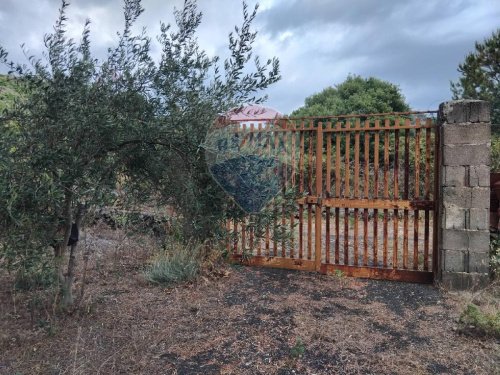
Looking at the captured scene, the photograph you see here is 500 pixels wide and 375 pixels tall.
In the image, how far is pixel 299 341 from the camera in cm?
329

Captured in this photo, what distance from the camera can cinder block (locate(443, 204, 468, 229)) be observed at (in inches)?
190

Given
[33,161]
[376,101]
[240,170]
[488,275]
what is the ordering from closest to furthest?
1. [33,161]
2. [240,170]
3. [488,275]
4. [376,101]

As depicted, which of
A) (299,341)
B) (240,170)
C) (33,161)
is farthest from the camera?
(240,170)

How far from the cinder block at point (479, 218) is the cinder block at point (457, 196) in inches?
4.0

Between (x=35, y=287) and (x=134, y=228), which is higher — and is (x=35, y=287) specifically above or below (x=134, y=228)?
below

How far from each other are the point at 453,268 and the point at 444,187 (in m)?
0.94

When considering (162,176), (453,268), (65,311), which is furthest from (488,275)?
(65,311)

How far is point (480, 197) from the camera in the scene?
4.77 metres

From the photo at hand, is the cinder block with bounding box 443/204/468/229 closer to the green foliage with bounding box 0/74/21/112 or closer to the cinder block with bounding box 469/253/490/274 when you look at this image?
the cinder block with bounding box 469/253/490/274

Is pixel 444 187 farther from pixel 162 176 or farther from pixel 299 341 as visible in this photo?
pixel 162 176

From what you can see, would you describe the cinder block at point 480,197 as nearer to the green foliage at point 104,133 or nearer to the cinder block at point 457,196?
the cinder block at point 457,196

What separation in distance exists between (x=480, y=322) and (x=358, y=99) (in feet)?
46.1

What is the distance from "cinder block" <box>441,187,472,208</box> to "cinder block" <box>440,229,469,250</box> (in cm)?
31

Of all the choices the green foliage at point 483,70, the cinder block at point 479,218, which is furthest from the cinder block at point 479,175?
the green foliage at point 483,70
